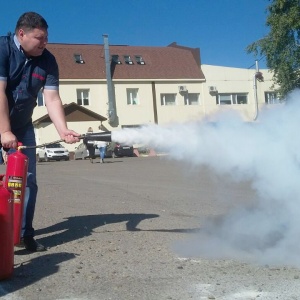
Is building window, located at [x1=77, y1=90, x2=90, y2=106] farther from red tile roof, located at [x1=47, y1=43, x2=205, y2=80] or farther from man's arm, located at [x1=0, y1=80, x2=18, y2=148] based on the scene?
man's arm, located at [x1=0, y1=80, x2=18, y2=148]

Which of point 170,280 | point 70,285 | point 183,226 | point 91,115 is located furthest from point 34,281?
point 91,115

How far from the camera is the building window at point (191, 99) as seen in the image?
177ft

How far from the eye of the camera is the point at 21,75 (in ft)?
17.9

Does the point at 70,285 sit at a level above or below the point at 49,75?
below

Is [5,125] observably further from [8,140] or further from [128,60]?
[128,60]

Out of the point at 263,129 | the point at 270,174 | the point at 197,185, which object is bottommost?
the point at 197,185

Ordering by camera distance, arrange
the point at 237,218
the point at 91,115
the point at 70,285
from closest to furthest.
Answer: the point at 70,285, the point at 237,218, the point at 91,115

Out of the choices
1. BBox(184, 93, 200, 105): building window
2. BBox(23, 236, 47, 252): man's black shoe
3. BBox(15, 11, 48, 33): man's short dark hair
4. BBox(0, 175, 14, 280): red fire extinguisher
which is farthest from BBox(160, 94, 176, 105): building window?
BBox(0, 175, 14, 280): red fire extinguisher

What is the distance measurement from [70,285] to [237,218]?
2.83 metres

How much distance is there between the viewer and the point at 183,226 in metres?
6.91

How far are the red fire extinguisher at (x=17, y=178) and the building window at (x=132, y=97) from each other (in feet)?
153

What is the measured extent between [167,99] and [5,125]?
4865 cm

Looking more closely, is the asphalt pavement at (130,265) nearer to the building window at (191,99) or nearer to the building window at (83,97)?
the building window at (83,97)

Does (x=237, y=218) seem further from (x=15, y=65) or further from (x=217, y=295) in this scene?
(x=15, y=65)
